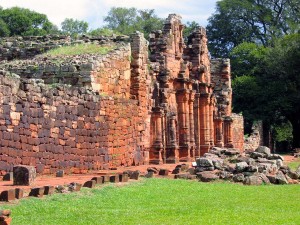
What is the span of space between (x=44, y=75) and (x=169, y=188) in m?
8.71

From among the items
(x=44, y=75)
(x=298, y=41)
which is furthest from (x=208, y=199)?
(x=298, y=41)

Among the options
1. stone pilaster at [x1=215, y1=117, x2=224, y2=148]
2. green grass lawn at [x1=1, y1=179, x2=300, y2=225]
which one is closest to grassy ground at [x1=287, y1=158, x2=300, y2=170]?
stone pilaster at [x1=215, y1=117, x2=224, y2=148]

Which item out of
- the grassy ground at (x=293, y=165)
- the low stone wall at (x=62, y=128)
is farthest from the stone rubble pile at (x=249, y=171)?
the grassy ground at (x=293, y=165)

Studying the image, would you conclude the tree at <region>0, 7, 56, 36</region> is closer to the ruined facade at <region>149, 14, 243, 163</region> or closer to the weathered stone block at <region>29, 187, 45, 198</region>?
the ruined facade at <region>149, 14, 243, 163</region>

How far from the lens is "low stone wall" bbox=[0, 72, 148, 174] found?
15.6 meters

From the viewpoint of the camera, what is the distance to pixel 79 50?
77.8 feet

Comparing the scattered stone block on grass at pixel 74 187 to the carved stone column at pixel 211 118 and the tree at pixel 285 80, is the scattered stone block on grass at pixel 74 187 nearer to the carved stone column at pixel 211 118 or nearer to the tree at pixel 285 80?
the carved stone column at pixel 211 118

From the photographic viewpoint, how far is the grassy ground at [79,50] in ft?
76.3

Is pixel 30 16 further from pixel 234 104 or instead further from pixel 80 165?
pixel 80 165

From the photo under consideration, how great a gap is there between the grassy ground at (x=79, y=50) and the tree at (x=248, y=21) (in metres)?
40.9

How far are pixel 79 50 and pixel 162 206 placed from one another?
13189mm

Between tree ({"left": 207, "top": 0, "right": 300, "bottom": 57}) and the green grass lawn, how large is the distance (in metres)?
50.6

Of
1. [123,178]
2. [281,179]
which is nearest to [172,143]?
[281,179]

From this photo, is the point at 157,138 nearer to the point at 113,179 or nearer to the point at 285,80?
the point at 113,179
